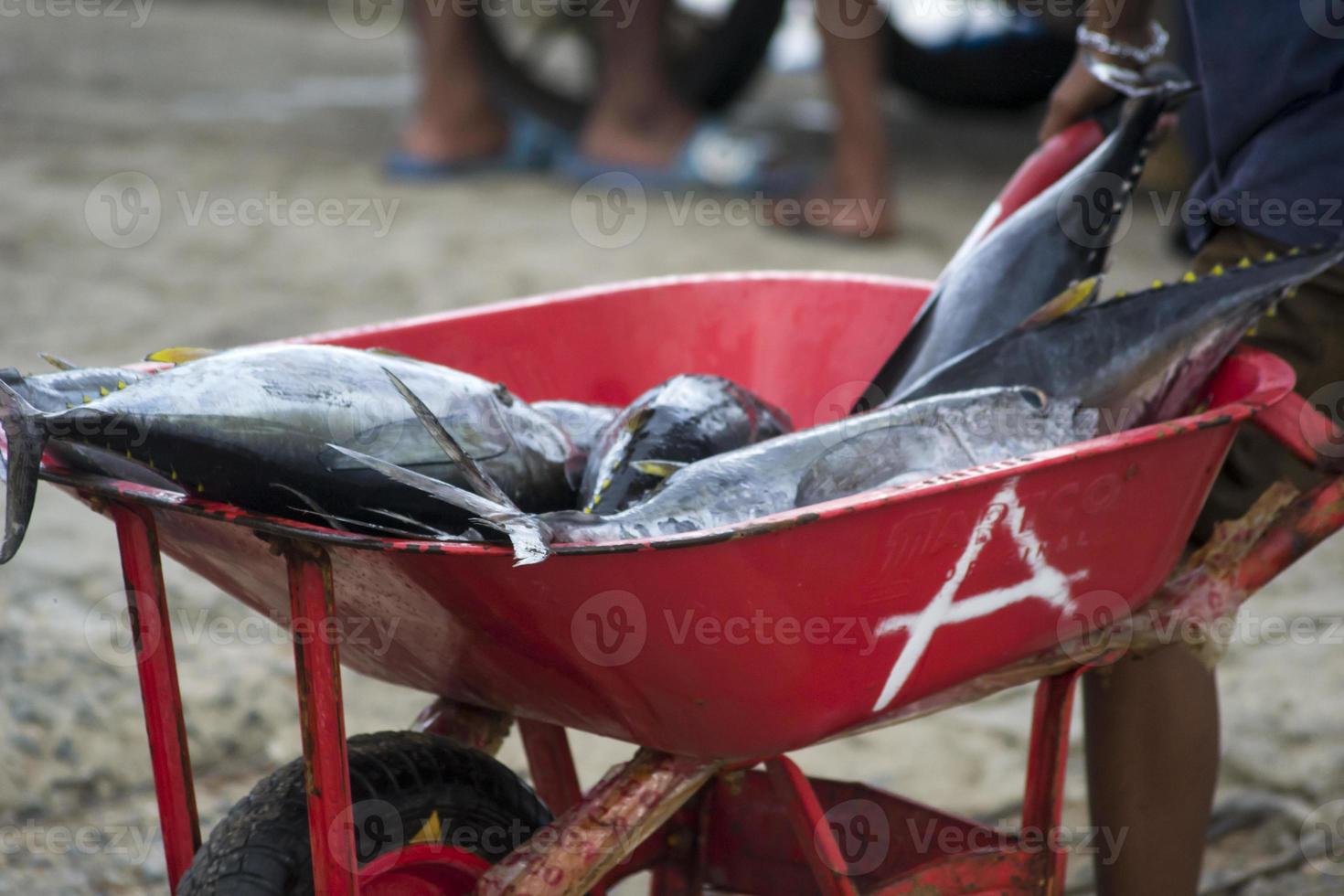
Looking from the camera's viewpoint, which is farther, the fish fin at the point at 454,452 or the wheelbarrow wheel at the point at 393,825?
the wheelbarrow wheel at the point at 393,825

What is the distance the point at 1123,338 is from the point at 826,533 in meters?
0.47

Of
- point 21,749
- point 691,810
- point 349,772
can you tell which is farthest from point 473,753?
point 21,749

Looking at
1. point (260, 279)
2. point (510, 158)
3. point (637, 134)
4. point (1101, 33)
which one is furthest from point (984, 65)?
point (1101, 33)

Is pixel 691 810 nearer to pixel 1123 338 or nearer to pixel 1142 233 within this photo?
pixel 1123 338

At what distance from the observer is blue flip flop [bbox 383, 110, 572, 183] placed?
196 inches

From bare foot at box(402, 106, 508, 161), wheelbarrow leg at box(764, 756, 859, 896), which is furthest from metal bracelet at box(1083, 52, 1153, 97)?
bare foot at box(402, 106, 508, 161)

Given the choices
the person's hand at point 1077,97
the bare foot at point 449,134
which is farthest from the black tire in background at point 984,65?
the person's hand at point 1077,97

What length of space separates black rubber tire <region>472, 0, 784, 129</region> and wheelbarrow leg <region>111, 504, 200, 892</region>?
14.1ft

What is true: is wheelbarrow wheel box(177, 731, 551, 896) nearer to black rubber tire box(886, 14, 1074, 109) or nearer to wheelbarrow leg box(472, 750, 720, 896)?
wheelbarrow leg box(472, 750, 720, 896)

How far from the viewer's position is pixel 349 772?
1.09m

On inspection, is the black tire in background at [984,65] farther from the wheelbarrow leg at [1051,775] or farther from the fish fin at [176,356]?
the fish fin at [176,356]

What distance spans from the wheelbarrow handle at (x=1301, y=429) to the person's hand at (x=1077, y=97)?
509 mm

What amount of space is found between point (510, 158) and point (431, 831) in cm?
434

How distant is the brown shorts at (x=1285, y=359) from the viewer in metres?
1.42
